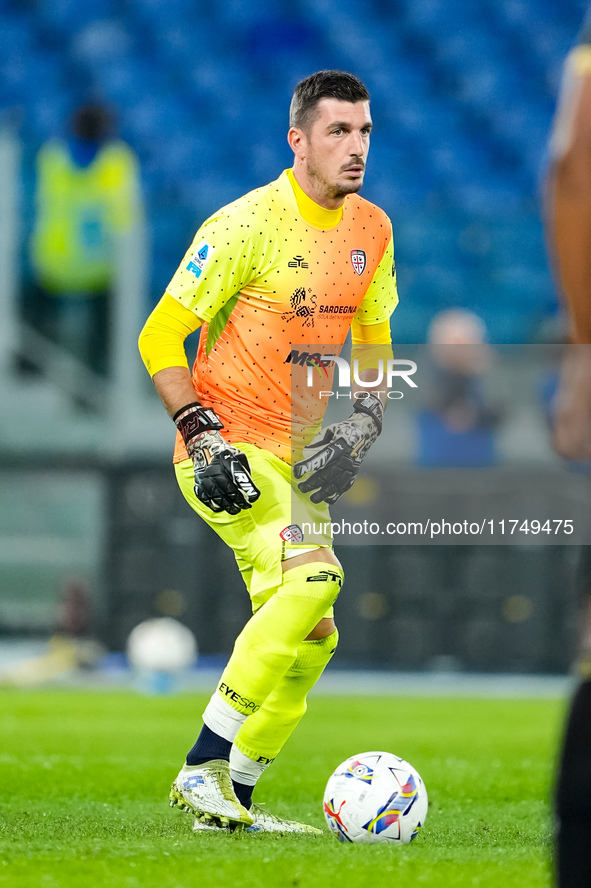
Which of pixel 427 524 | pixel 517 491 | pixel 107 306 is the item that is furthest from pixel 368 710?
pixel 107 306

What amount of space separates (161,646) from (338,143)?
9.07 metres

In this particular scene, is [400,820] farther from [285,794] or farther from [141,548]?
[141,548]

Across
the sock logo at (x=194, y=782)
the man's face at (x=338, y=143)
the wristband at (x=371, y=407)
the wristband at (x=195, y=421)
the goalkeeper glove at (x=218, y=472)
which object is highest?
the man's face at (x=338, y=143)

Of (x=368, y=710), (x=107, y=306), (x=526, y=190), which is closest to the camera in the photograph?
(x=368, y=710)

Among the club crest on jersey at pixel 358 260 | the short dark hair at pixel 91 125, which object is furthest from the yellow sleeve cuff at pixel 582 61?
the short dark hair at pixel 91 125

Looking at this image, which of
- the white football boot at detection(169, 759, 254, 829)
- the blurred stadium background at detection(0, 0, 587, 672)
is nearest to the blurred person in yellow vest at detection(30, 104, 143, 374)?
the blurred stadium background at detection(0, 0, 587, 672)

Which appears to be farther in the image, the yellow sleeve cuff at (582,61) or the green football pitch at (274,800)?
the green football pitch at (274,800)

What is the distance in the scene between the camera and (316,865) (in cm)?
370

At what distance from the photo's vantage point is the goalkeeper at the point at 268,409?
438 centimetres

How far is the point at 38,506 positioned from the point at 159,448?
1504mm

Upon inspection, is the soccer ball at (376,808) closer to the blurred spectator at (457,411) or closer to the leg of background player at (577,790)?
the leg of background player at (577,790)

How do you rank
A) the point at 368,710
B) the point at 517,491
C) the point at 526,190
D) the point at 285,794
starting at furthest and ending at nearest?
the point at 526,190 → the point at 517,491 → the point at 368,710 → the point at 285,794

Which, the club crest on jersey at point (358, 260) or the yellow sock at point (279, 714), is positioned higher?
the club crest on jersey at point (358, 260)

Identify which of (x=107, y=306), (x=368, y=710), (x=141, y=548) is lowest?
(x=368, y=710)
